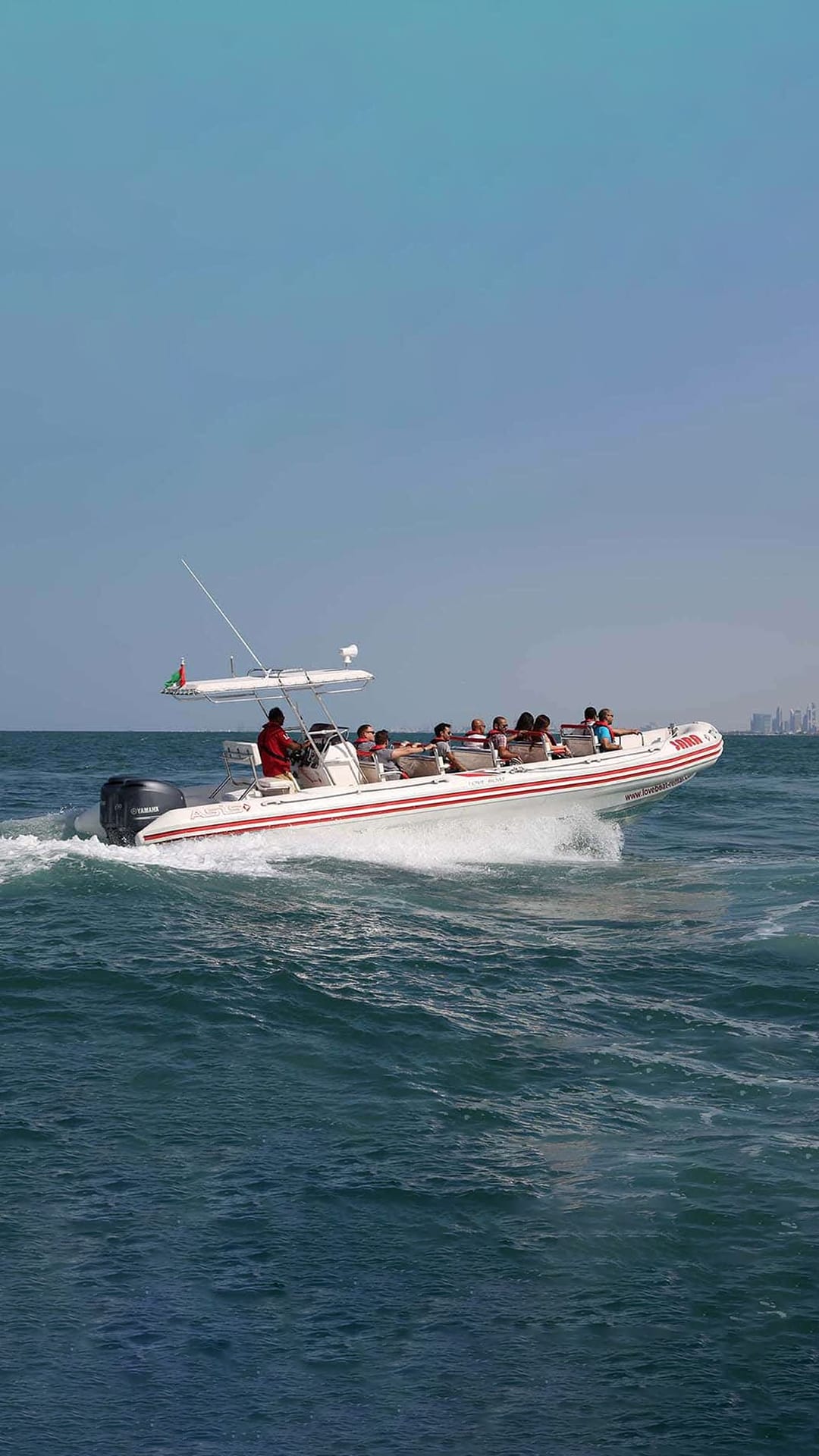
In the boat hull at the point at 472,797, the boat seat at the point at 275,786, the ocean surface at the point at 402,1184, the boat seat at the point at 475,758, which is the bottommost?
the ocean surface at the point at 402,1184

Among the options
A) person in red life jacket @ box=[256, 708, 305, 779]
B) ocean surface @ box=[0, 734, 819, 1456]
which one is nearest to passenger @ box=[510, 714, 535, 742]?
person in red life jacket @ box=[256, 708, 305, 779]

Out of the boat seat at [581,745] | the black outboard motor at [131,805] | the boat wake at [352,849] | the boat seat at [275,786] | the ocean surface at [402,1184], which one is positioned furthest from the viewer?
the boat seat at [581,745]

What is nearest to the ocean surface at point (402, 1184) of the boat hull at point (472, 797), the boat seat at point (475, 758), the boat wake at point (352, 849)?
the boat wake at point (352, 849)

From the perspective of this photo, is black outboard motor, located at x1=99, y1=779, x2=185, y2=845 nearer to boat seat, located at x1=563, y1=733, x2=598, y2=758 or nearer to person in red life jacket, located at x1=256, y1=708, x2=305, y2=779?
person in red life jacket, located at x1=256, y1=708, x2=305, y2=779

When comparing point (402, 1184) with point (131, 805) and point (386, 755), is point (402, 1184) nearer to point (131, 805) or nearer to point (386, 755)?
point (131, 805)

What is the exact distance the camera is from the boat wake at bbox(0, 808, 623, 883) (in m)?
15.5

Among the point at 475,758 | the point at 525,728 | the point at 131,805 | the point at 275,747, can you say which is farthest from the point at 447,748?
the point at 131,805

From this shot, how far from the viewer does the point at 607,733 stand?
19.6 m

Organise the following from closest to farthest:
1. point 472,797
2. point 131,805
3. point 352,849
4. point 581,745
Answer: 1. point 131,805
2. point 352,849
3. point 472,797
4. point 581,745

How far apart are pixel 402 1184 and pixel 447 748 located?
1183 cm

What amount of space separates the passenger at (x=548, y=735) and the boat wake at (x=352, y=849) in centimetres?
98

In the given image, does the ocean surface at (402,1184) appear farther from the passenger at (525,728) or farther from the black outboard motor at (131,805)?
the passenger at (525,728)

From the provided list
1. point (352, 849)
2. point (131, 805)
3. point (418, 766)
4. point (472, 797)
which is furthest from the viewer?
point (418, 766)

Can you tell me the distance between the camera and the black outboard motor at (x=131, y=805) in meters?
15.8
